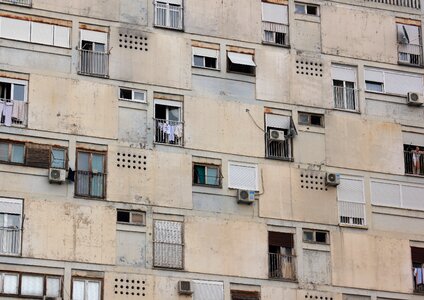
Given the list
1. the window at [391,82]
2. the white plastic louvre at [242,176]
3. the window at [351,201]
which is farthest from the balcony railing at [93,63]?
the window at [391,82]

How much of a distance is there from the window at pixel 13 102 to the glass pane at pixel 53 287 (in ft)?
17.5

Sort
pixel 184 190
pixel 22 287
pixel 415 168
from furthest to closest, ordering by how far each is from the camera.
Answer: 1. pixel 415 168
2. pixel 184 190
3. pixel 22 287

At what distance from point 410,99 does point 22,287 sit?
54.0 ft

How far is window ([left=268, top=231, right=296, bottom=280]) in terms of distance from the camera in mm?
45688

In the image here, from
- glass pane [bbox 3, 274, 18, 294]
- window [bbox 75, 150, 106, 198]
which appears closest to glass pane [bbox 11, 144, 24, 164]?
window [bbox 75, 150, 106, 198]

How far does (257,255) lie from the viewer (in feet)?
149

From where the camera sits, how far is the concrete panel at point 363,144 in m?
47.8

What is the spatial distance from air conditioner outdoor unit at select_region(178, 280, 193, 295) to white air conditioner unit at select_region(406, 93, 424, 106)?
1157cm

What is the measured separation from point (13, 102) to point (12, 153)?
69.7 inches

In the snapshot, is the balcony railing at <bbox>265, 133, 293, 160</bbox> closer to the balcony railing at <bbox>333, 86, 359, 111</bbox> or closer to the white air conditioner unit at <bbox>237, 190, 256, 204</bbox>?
the white air conditioner unit at <bbox>237, 190, 256, 204</bbox>

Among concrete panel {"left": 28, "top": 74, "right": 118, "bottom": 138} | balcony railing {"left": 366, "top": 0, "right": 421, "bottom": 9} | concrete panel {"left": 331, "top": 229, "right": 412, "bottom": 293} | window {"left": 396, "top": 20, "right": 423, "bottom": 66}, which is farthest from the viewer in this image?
balcony railing {"left": 366, "top": 0, "right": 421, "bottom": 9}

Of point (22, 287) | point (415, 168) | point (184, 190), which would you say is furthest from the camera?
point (415, 168)

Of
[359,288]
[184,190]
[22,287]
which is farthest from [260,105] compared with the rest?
[22,287]

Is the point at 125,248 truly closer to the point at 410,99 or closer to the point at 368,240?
the point at 368,240
